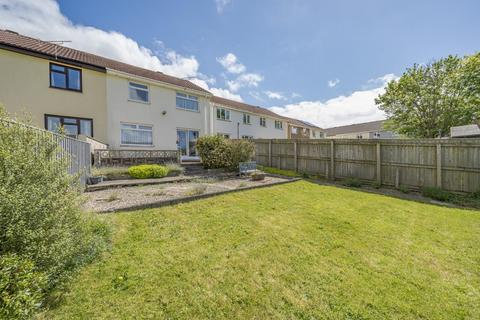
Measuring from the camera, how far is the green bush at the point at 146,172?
8.87 metres

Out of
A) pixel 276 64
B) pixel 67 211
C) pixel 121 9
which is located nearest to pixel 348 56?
pixel 276 64

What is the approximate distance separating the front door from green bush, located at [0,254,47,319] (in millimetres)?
13376

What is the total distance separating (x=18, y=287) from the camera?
5.88 ft

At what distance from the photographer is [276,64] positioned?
53.0 feet

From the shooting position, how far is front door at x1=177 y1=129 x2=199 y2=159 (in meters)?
15.2

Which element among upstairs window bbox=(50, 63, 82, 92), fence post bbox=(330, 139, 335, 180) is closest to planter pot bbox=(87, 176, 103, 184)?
upstairs window bbox=(50, 63, 82, 92)

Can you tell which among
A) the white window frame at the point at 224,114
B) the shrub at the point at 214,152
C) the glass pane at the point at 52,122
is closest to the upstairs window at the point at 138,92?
the glass pane at the point at 52,122

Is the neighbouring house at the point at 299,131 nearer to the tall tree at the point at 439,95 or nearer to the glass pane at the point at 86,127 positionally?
the tall tree at the point at 439,95

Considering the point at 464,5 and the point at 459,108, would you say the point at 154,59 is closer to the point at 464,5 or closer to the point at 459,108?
the point at 464,5

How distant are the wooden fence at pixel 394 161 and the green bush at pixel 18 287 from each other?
Answer: 11606 millimetres

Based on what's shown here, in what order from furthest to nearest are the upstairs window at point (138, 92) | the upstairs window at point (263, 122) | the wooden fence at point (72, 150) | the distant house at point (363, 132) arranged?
the distant house at point (363, 132)
the upstairs window at point (263, 122)
the upstairs window at point (138, 92)
the wooden fence at point (72, 150)

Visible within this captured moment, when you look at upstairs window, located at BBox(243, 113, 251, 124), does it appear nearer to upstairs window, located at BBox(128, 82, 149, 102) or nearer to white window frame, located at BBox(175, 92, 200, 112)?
white window frame, located at BBox(175, 92, 200, 112)

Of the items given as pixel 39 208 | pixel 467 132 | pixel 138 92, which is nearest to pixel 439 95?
pixel 467 132

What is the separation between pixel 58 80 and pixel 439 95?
27567 mm
